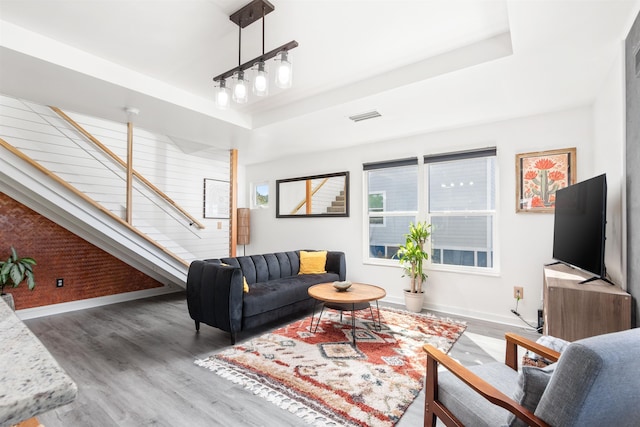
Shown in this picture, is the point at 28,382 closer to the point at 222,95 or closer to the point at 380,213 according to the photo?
the point at 222,95

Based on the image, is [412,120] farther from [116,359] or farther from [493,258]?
[116,359]

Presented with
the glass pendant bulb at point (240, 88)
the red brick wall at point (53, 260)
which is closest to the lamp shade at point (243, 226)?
the red brick wall at point (53, 260)

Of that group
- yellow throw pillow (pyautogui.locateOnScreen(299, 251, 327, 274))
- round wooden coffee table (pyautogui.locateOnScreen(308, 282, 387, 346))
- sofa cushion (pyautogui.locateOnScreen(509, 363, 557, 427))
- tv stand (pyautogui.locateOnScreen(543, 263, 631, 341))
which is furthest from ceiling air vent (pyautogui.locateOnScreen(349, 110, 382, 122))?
sofa cushion (pyautogui.locateOnScreen(509, 363, 557, 427))

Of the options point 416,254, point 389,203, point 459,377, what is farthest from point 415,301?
point 459,377

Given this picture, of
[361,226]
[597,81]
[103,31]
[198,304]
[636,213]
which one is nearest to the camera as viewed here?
[636,213]

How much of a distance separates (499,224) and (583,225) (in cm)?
146

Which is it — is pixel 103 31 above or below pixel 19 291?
above

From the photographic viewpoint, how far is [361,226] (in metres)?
4.98

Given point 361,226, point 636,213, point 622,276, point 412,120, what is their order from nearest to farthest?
point 636,213 < point 622,276 < point 412,120 < point 361,226

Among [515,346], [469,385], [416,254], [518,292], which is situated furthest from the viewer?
[416,254]

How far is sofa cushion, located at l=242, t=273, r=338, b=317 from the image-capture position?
3.19m

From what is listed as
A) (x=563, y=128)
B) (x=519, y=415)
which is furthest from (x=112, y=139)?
(x=563, y=128)

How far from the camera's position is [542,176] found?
140 inches

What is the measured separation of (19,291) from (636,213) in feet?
19.8
